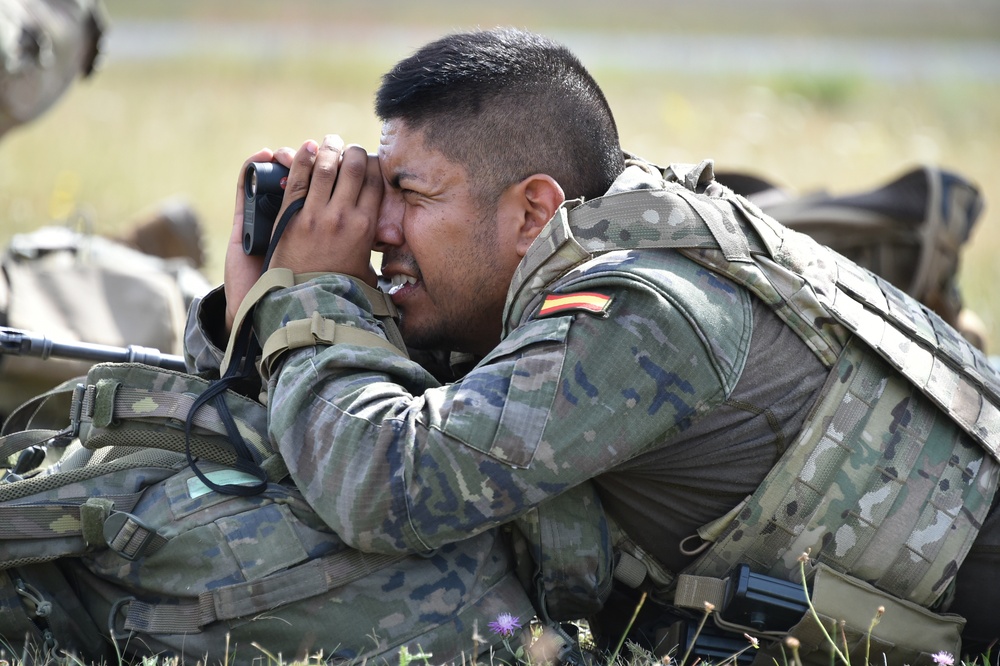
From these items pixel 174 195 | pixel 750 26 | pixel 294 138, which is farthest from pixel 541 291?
pixel 750 26

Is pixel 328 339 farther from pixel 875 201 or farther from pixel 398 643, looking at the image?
pixel 875 201

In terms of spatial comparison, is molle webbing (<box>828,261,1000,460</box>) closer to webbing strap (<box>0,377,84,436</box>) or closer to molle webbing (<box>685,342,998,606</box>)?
molle webbing (<box>685,342,998,606</box>)

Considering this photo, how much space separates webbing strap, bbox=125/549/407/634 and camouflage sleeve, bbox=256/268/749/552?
12 centimetres

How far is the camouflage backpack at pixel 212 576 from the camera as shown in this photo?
2.62 meters

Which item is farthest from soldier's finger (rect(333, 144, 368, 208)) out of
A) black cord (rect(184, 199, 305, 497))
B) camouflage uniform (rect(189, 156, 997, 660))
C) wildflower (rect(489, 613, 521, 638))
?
wildflower (rect(489, 613, 521, 638))

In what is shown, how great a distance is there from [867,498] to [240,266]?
1658 millimetres

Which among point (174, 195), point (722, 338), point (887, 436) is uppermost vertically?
point (722, 338)

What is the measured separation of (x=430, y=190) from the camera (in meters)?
2.99

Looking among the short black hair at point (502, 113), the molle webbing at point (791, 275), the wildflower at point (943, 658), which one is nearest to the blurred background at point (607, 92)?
the short black hair at point (502, 113)

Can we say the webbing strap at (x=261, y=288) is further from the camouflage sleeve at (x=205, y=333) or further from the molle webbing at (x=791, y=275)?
the molle webbing at (x=791, y=275)

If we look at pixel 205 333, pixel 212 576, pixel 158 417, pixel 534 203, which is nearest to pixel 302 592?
pixel 212 576

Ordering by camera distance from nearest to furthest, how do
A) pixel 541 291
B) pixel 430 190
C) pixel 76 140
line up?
pixel 541 291, pixel 430 190, pixel 76 140

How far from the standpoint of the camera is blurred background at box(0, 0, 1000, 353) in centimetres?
955

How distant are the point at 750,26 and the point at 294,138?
18221mm
